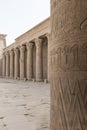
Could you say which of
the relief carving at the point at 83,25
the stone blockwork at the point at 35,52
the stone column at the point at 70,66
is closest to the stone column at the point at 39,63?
the stone blockwork at the point at 35,52

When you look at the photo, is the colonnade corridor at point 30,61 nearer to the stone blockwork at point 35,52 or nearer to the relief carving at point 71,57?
the stone blockwork at point 35,52

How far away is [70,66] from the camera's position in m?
2.03

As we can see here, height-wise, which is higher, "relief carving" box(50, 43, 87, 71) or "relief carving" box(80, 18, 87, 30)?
"relief carving" box(80, 18, 87, 30)

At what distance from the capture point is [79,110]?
6.27 feet

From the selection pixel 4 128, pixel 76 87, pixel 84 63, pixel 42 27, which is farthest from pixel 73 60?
pixel 42 27

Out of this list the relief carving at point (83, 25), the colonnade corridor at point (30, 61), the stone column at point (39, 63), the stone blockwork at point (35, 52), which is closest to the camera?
the relief carving at point (83, 25)

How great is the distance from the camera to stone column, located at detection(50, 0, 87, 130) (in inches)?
75.4

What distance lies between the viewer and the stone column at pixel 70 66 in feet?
6.28

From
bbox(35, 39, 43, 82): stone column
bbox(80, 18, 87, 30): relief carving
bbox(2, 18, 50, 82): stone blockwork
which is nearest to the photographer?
bbox(80, 18, 87, 30): relief carving

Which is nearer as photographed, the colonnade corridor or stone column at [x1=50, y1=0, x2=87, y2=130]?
stone column at [x1=50, y1=0, x2=87, y2=130]

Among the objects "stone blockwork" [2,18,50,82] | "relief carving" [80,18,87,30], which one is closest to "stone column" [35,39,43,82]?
"stone blockwork" [2,18,50,82]

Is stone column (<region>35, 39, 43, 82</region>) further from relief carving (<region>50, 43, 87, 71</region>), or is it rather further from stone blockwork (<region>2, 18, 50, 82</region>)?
relief carving (<region>50, 43, 87, 71</region>)

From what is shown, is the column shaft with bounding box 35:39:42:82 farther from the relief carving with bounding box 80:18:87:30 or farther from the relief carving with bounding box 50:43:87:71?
the relief carving with bounding box 80:18:87:30

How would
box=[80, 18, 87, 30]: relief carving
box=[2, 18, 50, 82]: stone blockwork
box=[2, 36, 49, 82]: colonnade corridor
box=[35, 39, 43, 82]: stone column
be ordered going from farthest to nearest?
box=[2, 36, 49, 82]: colonnade corridor, box=[35, 39, 43, 82]: stone column, box=[2, 18, 50, 82]: stone blockwork, box=[80, 18, 87, 30]: relief carving
